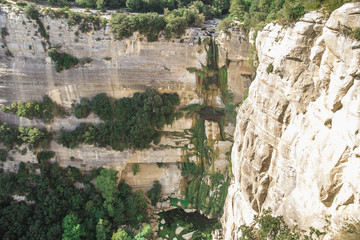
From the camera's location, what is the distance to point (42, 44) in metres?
21.7

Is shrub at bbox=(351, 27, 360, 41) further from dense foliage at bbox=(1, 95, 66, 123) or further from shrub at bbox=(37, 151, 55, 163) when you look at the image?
shrub at bbox=(37, 151, 55, 163)

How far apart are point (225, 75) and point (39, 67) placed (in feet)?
49.7

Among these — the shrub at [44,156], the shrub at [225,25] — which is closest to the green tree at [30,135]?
the shrub at [44,156]

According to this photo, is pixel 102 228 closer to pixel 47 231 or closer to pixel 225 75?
pixel 47 231

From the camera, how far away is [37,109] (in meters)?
22.4

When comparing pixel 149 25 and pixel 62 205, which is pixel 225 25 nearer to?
pixel 149 25

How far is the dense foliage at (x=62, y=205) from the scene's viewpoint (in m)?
20.9

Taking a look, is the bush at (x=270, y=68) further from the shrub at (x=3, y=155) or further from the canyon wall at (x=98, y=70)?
the shrub at (x=3, y=155)

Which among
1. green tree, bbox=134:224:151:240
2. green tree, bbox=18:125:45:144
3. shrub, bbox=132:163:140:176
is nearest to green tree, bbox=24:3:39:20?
green tree, bbox=18:125:45:144

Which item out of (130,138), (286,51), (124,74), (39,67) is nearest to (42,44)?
(39,67)

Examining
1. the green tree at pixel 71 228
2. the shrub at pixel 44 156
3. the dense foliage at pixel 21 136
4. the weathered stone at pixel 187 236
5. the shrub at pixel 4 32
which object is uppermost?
the shrub at pixel 4 32

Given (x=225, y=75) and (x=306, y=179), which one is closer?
(x=306, y=179)

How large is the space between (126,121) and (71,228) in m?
9.32

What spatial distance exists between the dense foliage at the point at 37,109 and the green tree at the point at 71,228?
8145mm
